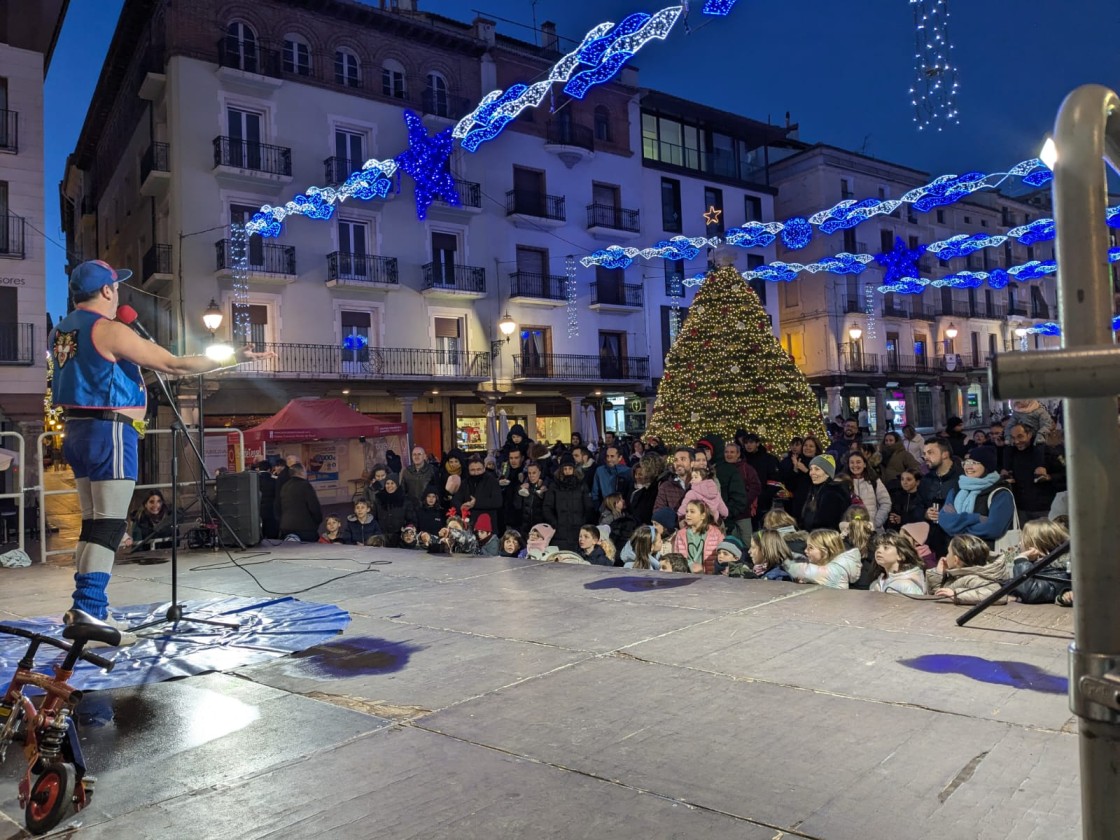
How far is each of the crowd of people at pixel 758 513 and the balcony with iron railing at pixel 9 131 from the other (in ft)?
44.3

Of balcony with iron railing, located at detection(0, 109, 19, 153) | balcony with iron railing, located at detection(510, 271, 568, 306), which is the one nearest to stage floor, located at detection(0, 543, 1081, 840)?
balcony with iron railing, located at detection(0, 109, 19, 153)

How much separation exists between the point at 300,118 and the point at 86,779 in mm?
24091

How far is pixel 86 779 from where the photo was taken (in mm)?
2580

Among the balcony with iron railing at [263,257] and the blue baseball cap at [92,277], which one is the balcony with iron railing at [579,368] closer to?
the balcony with iron railing at [263,257]

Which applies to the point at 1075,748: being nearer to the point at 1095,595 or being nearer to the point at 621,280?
the point at 1095,595

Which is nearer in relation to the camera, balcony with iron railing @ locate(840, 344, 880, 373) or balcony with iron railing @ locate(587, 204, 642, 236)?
balcony with iron railing @ locate(587, 204, 642, 236)

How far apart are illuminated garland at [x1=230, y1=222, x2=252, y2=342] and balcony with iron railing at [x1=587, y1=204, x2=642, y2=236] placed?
12057 millimetres

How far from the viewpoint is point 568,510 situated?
876 centimetres

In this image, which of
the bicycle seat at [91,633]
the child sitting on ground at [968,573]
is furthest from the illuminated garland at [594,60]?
the bicycle seat at [91,633]

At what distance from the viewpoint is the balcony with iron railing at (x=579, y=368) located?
27.8m

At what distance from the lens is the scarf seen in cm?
614

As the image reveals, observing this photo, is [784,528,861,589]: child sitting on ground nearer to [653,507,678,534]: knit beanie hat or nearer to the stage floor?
the stage floor

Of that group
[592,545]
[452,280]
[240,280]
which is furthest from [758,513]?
[452,280]

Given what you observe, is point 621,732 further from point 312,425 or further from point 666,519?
point 312,425
